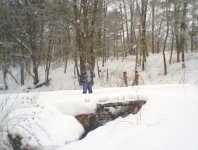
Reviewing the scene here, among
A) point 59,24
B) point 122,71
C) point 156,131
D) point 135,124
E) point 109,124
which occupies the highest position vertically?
point 59,24

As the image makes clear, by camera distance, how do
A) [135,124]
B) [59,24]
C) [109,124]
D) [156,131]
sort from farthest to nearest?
[59,24] → [109,124] → [135,124] → [156,131]

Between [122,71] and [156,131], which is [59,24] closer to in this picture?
[122,71]

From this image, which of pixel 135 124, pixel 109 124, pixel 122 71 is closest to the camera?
pixel 135 124

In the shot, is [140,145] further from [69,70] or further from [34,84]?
[69,70]

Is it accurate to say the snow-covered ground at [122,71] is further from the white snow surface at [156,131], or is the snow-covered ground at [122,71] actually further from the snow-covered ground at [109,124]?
the white snow surface at [156,131]

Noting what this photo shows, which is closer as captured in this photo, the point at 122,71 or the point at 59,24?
the point at 59,24

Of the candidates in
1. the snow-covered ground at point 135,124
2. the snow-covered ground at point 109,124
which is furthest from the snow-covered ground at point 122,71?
the snow-covered ground at point 109,124

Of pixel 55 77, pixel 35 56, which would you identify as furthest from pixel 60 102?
pixel 55 77

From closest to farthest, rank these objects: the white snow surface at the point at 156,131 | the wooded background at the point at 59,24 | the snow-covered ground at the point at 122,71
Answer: the white snow surface at the point at 156,131, the wooded background at the point at 59,24, the snow-covered ground at the point at 122,71

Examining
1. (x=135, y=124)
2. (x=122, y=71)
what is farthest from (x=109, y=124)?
(x=122, y=71)

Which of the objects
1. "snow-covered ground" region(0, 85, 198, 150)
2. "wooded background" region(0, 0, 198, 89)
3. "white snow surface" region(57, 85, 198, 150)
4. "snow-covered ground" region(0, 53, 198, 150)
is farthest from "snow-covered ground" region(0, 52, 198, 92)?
"white snow surface" region(57, 85, 198, 150)

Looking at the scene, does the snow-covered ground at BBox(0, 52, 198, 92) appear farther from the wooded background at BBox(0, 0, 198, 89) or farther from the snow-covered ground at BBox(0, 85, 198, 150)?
the snow-covered ground at BBox(0, 85, 198, 150)

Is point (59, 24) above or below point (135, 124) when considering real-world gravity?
above

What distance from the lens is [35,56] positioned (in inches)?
1143
